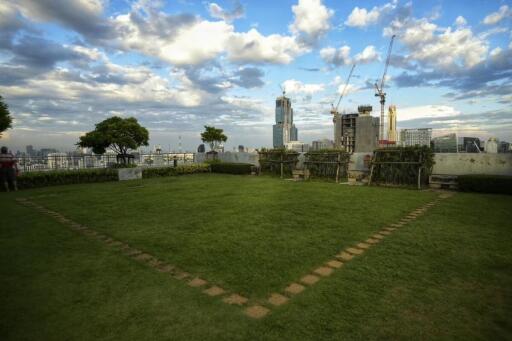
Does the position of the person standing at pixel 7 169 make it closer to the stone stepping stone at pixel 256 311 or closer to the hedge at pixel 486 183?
the stone stepping stone at pixel 256 311

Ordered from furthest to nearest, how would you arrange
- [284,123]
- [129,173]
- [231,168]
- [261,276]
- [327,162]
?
[284,123] → [231,168] → [129,173] → [327,162] → [261,276]

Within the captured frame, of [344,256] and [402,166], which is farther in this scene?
[402,166]

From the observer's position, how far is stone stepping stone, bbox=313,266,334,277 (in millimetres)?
3424

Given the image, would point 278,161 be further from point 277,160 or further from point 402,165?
point 402,165

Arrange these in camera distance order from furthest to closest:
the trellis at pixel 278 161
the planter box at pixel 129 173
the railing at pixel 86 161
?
the trellis at pixel 278 161
the planter box at pixel 129 173
the railing at pixel 86 161

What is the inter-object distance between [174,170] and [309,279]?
1556 centimetres

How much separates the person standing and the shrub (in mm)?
10555

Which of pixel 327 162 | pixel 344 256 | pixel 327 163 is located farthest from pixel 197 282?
pixel 327 163

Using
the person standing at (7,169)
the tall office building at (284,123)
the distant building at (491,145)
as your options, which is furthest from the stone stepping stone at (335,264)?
the tall office building at (284,123)

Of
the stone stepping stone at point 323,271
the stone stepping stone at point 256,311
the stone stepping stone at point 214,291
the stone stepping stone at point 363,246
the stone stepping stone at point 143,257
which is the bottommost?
the stone stepping stone at point 256,311

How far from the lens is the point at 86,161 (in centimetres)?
1536

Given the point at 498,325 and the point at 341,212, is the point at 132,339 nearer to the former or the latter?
the point at 498,325

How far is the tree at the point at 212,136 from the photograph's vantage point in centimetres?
2169

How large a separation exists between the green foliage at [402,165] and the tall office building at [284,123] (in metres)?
95.8
